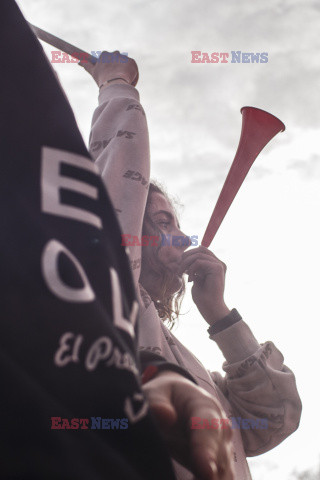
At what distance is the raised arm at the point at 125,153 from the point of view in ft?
3.53

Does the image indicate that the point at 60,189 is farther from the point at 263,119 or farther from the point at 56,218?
the point at 263,119

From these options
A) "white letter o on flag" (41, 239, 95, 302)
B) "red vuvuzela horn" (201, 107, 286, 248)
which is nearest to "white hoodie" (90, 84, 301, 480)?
"red vuvuzela horn" (201, 107, 286, 248)

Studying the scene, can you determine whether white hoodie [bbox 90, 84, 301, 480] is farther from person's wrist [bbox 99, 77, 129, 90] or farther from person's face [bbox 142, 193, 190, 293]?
person's face [bbox 142, 193, 190, 293]

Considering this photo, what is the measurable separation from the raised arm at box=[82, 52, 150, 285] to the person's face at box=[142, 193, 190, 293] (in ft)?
2.41

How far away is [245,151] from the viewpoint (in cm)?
215

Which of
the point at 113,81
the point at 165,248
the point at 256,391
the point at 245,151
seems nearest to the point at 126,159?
the point at 113,81

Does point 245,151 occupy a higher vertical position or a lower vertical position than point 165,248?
higher

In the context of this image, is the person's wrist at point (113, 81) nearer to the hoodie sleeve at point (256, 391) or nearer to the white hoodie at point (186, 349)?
the white hoodie at point (186, 349)

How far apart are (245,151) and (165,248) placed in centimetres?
60

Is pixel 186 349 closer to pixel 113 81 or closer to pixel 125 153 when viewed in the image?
pixel 125 153

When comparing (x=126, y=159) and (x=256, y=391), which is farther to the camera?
(x=256, y=391)

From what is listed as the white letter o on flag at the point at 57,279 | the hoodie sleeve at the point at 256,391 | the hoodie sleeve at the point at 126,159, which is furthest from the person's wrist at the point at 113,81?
the white letter o on flag at the point at 57,279

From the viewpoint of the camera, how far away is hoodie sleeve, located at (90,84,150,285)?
1067mm

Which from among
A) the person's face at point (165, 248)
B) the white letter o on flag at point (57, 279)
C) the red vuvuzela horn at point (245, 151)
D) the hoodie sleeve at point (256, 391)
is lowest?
the hoodie sleeve at point (256, 391)
